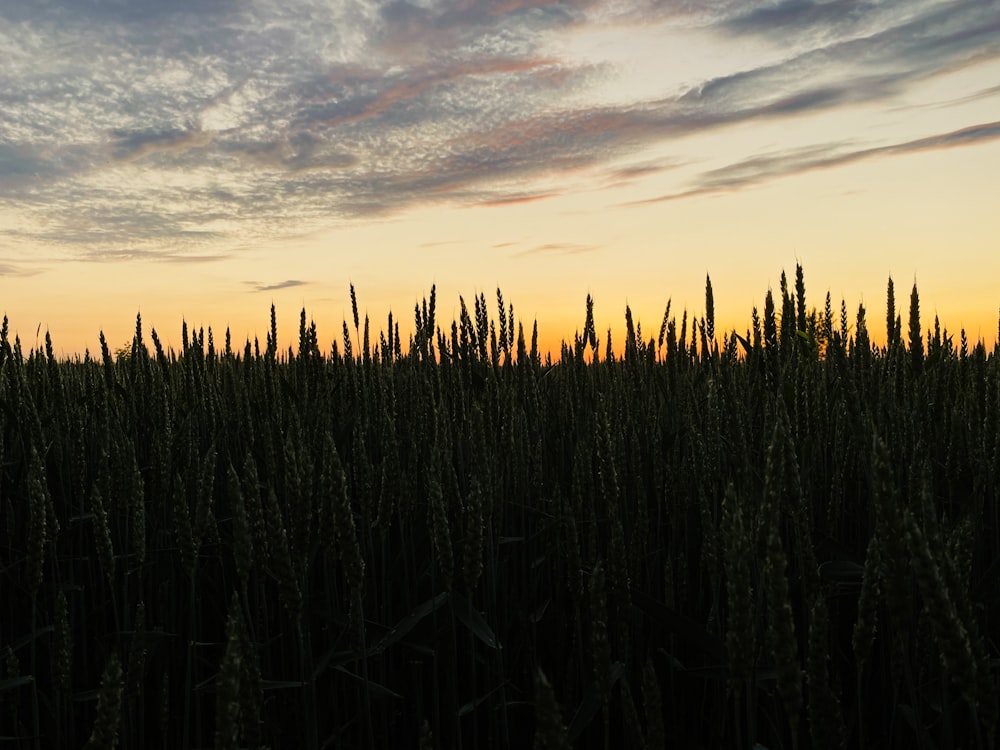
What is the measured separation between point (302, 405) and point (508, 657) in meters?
1.62

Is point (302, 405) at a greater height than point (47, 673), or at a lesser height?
greater

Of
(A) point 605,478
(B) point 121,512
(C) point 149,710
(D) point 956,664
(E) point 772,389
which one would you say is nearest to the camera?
(D) point 956,664

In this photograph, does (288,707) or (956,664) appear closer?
(956,664)

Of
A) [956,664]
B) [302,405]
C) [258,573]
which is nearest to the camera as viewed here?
[956,664]

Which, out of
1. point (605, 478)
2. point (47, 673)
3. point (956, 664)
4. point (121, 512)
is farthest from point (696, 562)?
point (47, 673)

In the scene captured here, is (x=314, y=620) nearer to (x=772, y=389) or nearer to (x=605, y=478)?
(x=605, y=478)

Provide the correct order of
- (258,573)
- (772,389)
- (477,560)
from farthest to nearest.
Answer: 1. (772,389)
2. (258,573)
3. (477,560)

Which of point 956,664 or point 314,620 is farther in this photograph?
point 314,620

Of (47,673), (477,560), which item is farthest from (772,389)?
(47,673)

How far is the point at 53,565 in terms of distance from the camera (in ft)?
7.21

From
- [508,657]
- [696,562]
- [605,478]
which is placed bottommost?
[508,657]

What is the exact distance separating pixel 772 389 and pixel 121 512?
2.06 metres

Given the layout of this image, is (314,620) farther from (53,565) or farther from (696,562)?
(696,562)

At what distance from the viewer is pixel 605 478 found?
168 centimetres
